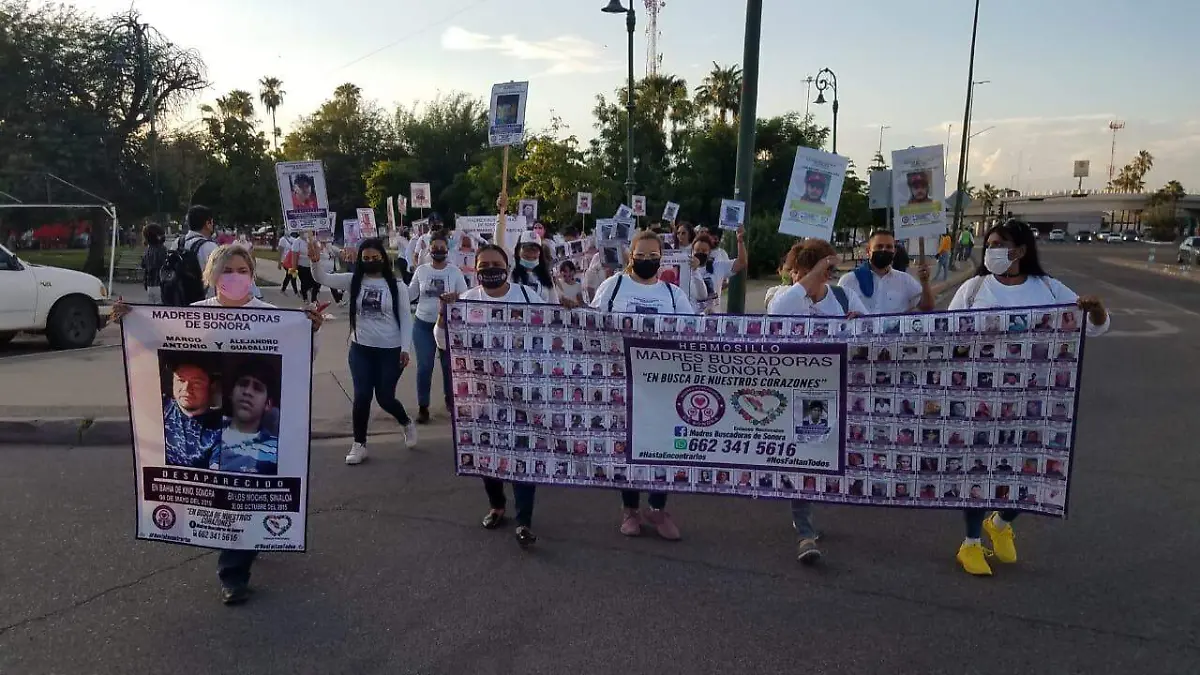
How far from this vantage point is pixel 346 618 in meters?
4.09

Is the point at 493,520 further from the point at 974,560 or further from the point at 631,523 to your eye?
the point at 974,560

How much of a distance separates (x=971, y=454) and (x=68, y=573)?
15.8 ft

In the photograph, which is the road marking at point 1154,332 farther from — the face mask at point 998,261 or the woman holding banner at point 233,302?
the woman holding banner at point 233,302

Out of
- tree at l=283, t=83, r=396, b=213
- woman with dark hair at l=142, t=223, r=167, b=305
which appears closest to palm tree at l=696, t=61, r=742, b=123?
tree at l=283, t=83, r=396, b=213

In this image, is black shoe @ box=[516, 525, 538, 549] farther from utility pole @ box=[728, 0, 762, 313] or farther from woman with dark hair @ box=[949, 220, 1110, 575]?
utility pole @ box=[728, 0, 762, 313]

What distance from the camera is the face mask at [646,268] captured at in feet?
16.7

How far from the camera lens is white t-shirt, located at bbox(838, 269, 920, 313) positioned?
241 inches

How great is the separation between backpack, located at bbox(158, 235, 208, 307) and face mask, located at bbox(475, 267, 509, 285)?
130 inches

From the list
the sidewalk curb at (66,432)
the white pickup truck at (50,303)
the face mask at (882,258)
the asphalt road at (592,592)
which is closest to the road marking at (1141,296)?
the asphalt road at (592,592)

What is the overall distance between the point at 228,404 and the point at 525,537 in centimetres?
177

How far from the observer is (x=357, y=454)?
270 inches

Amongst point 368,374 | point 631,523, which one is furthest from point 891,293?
point 368,374

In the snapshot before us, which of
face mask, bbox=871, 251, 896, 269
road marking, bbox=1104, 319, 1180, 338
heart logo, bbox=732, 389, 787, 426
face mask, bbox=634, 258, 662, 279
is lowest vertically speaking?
road marking, bbox=1104, 319, 1180, 338

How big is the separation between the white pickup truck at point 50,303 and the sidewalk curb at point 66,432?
4.63 m
